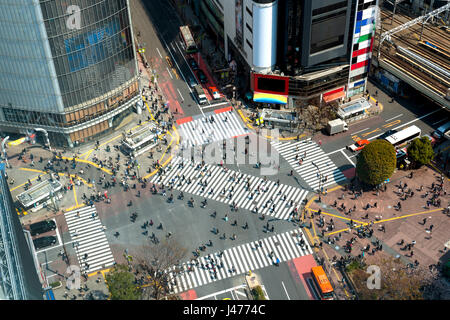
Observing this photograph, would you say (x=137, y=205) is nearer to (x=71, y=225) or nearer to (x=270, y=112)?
(x=71, y=225)

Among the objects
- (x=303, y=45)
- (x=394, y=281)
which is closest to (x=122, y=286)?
(x=394, y=281)

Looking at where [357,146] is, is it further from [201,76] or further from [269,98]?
[201,76]

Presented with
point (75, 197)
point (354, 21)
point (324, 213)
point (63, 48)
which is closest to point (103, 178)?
point (75, 197)

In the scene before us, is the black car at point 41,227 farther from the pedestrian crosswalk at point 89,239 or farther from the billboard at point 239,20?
the billboard at point 239,20

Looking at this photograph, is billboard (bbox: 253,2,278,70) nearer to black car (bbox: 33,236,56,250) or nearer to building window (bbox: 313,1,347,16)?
building window (bbox: 313,1,347,16)

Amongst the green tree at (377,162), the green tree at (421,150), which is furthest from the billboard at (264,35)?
the green tree at (421,150)

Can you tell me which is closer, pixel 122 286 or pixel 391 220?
pixel 122 286

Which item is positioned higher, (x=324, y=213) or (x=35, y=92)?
(x=35, y=92)

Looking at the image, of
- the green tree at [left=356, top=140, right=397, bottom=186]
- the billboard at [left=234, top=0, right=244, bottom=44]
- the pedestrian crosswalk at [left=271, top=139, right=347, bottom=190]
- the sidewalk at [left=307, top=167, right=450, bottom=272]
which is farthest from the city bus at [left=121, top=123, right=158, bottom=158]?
the green tree at [left=356, top=140, right=397, bottom=186]
